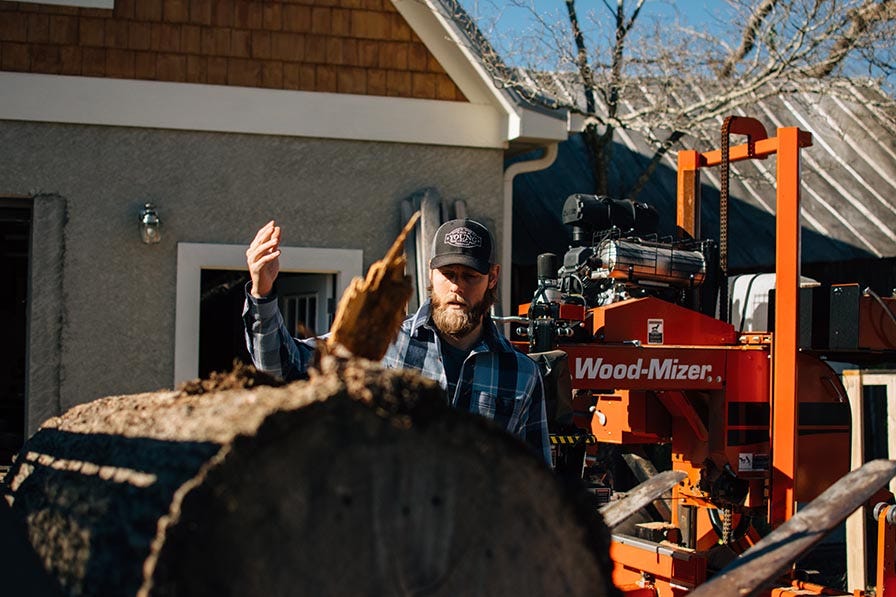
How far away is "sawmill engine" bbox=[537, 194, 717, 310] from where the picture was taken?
5840mm

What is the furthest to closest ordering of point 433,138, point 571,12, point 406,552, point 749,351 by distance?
point 571,12, point 433,138, point 749,351, point 406,552

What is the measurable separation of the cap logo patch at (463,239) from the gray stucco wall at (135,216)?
550 centimetres

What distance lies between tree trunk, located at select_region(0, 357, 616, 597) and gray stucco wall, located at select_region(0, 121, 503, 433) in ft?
20.5

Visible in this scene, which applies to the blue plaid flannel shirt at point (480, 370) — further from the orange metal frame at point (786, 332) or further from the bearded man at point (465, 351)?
the orange metal frame at point (786, 332)

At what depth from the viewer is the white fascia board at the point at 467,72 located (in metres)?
8.91

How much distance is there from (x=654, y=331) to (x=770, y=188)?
7206 mm

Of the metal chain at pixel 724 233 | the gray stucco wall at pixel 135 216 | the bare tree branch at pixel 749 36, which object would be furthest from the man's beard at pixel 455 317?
the bare tree branch at pixel 749 36

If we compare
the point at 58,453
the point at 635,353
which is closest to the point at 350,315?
the point at 58,453

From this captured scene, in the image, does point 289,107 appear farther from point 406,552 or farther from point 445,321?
point 406,552

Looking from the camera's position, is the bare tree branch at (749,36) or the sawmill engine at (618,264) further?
the bare tree branch at (749,36)

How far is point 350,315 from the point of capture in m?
2.43

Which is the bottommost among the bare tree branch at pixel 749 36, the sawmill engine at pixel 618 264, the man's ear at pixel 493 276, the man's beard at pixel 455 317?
the man's beard at pixel 455 317

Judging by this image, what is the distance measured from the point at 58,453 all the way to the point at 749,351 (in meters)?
4.27

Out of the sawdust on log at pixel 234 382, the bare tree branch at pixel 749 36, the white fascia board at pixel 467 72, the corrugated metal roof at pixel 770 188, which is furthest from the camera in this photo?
the corrugated metal roof at pixel 770 188
